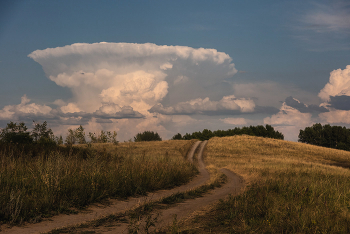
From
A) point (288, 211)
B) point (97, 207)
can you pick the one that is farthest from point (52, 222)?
point (288, 211)

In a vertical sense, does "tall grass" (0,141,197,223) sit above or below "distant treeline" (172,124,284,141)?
below

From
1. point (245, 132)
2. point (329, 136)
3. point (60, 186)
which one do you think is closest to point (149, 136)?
point (245, 132)

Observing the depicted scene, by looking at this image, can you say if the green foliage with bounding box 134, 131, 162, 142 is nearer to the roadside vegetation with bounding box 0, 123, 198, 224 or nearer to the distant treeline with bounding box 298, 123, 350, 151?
the distant treeline with bounding box 298, 123, 350, 151

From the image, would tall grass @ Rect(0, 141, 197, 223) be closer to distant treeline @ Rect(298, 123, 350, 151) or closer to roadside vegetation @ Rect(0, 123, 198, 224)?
roadside vegetation @ Rect(0, 123, 198, 224)

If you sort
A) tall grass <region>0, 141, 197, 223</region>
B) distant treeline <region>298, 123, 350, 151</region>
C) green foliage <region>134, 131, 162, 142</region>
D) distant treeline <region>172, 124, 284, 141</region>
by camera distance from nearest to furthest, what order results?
tall grass <region>0, 141, 197, 223</region>
distant treeline <region>298, 123, 350, 151</region>
distant treeline <region>172, 124, 284, 141</region>
green foliage <region>134, 131, 162, 142</region>

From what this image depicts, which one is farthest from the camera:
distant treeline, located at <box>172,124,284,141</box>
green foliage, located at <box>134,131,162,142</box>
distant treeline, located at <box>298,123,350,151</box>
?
green foliage, located at <box>134,131,162,142</box>

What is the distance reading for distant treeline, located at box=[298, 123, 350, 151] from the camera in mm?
104963

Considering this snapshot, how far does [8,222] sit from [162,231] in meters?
4.03

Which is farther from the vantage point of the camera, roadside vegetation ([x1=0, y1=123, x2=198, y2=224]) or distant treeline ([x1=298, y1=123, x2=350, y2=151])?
distant treeline ([x1=298, y1=123, x2=350, y2=151])

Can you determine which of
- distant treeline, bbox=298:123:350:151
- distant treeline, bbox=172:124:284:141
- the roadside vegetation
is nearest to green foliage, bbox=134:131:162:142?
distant treeline, bbox=172:124:284:141

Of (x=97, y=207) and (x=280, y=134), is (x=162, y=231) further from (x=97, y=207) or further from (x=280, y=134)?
(x=280, y=134)

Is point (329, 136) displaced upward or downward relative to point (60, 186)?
upward

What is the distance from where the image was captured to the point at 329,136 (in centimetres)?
10894

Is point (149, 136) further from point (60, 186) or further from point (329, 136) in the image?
point (60, 186)
